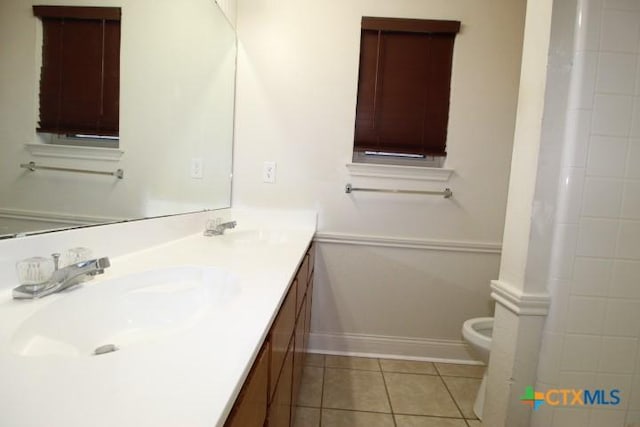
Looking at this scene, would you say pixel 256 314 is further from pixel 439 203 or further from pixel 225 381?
pixel 439 203

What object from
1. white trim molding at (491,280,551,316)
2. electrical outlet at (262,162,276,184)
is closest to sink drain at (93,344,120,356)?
white trim molding at (491,280,551,316)

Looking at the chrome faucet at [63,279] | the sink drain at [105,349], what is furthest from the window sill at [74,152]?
the sink drain at [105,349]

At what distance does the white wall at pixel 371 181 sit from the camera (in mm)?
1823

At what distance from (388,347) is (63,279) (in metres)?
1.83

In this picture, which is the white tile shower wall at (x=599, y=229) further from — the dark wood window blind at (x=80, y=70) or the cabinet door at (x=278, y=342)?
the dark wood window blind at (x=80, y=70)

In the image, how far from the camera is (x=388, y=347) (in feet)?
6.46

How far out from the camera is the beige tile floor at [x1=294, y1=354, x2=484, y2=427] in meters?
1.44

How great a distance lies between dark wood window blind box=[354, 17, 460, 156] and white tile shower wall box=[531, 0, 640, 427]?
3.20 ft

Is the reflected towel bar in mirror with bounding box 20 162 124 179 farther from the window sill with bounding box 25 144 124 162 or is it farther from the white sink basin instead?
the white sink basin

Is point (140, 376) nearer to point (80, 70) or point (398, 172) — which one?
point (80, 70)

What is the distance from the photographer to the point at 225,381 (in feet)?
1.30

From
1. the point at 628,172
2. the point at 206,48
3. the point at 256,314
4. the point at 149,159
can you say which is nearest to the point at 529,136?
the point at 628,172

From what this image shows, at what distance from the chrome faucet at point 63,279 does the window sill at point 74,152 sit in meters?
0.28

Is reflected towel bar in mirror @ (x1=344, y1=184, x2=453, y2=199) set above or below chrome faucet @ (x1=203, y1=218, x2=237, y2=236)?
above
